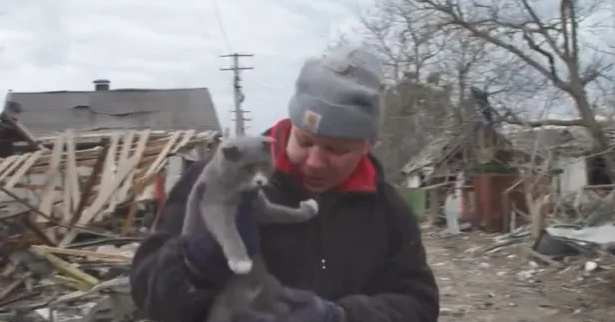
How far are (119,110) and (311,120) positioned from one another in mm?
30253

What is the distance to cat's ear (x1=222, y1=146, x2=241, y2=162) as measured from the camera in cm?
237

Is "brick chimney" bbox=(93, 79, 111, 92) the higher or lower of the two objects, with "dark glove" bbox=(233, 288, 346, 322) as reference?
higher

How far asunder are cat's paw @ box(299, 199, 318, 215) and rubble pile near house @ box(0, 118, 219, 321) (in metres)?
4.97

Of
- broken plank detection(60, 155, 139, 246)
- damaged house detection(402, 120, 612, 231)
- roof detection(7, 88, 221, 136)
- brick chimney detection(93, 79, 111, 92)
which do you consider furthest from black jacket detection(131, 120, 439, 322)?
brick chimney detection(93, 79, 111, 92)

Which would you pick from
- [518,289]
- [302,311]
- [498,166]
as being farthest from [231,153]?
[498,166]

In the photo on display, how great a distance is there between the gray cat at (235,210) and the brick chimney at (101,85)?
32.9m

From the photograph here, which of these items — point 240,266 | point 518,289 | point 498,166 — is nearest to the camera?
point 240,266

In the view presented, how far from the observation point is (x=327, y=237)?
2324 mm

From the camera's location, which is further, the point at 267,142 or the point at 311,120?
the point at 267,142

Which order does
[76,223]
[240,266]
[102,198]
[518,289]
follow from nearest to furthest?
1. [240,266]
2. [76,223]
3. [102,198]
4. [518,289]

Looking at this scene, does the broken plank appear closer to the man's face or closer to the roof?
the man's face

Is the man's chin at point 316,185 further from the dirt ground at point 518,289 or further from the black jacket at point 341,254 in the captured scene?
the dirt ground at point 518,289

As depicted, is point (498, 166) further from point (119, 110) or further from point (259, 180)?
point (259, 180)

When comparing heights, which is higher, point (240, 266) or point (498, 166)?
point (498, 166)
